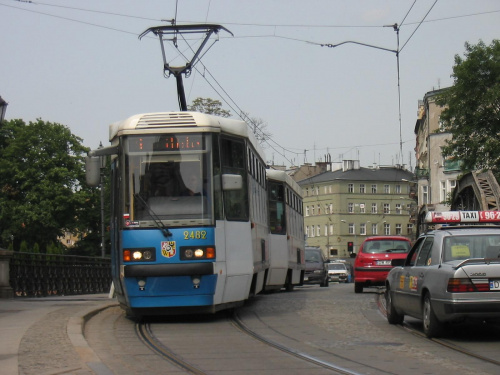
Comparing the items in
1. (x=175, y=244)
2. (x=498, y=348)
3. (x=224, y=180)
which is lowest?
(x=498, y=348)

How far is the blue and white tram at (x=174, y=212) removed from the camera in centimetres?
1458

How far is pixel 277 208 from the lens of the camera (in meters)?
25.1

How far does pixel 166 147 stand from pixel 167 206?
3.05 ft

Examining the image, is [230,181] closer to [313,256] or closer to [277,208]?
[277,208]

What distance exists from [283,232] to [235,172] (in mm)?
9955

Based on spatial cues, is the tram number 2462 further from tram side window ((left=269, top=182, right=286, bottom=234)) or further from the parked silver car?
tram side window ((left=269, top=182, right=286, bottom=234))

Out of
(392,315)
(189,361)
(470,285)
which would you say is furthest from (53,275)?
(189,361)

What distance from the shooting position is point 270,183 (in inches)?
980

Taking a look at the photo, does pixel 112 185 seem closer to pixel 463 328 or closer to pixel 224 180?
pixel 224 180

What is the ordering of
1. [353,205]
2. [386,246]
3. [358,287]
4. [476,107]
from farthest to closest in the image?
[353,205], [476,107], [386,246], [358,287]

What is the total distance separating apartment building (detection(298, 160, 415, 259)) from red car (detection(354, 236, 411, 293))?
349ft

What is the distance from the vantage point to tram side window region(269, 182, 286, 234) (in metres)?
24.0

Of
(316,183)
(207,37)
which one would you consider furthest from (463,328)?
(316,183)

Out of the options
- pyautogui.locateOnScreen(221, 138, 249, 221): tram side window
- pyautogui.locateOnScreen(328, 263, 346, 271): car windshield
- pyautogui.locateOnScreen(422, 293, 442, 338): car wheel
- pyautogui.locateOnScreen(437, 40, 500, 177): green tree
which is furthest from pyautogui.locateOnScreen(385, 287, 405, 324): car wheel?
pyautogui.locateOnScreen(328, 263, 346, 271): car windshield
